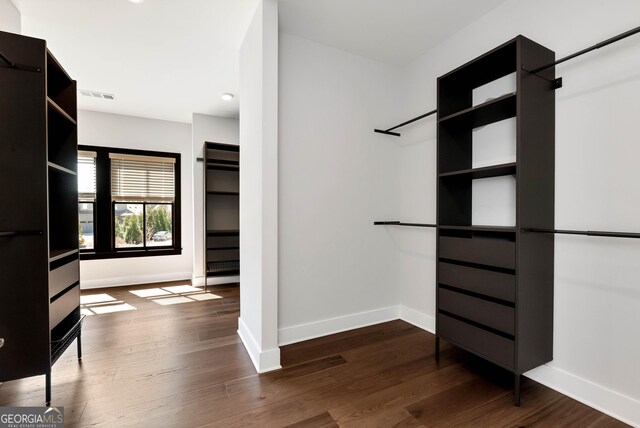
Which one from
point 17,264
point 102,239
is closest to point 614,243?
point 17,264

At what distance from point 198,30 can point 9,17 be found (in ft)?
4.18

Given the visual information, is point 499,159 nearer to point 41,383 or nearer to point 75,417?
point 75,417

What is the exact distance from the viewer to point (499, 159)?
2.13 meters

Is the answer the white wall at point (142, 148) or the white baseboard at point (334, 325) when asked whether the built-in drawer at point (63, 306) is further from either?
the white wall at point (142, 148)

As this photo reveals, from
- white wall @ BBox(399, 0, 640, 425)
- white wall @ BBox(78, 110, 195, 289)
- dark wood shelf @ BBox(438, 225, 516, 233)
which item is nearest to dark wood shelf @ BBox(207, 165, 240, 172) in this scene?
white wall @ BBox(78, 110, 195, 289)

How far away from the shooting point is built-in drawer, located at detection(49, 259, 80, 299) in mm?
1719

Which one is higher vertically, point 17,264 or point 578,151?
point 578,151

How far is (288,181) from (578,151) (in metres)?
1.99

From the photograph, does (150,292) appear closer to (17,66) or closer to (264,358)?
(264,358)

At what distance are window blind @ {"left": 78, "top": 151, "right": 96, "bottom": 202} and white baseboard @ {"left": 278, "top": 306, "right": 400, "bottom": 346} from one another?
12.9ft

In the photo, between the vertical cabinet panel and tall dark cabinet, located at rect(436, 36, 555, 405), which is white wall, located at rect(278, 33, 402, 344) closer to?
tall dark cabinet, located at rect(436, 36, 555, 405)

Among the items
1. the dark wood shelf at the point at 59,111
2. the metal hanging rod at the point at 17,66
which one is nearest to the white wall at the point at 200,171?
the dark wood shelf at the point at 59,111

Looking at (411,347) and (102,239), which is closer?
(411,347)

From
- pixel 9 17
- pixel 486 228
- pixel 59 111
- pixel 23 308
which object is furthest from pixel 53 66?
pixel 486 228
